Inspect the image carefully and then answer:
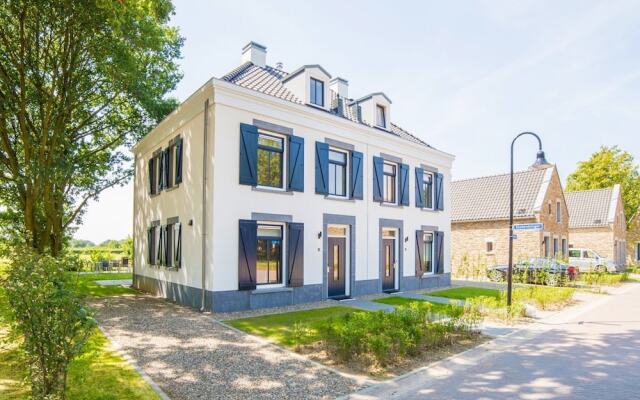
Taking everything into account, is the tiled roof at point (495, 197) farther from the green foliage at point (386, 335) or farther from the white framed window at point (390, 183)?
the green foliage at point (386, 335)

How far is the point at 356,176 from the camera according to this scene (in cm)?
1552

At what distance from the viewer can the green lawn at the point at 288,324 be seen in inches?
333

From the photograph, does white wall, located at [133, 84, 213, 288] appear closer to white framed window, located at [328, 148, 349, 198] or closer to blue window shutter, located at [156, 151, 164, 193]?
blue window shutter, located at [156, 151, 164, 193]

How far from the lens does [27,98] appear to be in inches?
572

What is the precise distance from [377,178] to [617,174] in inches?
1602

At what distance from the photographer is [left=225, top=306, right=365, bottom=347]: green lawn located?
8469 millimetres

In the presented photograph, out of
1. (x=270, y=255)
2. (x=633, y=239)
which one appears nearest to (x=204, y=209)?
(x=270, y=255)

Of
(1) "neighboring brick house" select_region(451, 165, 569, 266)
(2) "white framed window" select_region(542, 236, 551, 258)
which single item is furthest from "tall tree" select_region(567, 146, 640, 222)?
(2) "white framed window" select_region(542, 236, 551, 258)

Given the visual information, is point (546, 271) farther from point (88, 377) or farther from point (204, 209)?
point (88, 377)

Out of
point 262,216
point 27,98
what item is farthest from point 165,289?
point 27,98

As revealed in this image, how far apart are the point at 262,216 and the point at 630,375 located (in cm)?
956

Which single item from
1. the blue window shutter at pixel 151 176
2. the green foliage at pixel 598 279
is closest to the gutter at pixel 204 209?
the blue window shutter at pixel 151 176

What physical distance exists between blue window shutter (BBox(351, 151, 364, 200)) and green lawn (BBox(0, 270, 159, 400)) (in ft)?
33.6

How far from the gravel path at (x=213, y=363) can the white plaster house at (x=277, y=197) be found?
2.25m
